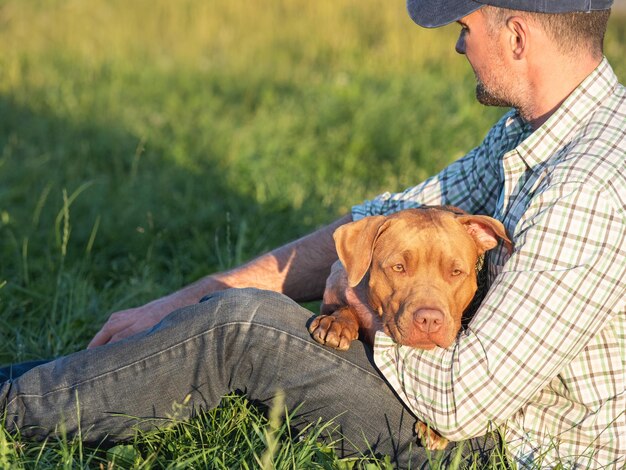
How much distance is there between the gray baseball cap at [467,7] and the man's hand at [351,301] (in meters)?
0.99

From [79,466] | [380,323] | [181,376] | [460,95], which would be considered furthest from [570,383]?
[460,95]

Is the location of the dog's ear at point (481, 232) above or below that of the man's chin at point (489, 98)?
below

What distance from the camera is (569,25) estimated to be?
10.0 feet

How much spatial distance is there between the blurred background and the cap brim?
6.91 ft

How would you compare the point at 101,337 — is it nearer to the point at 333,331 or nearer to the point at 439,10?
the point at 333,331

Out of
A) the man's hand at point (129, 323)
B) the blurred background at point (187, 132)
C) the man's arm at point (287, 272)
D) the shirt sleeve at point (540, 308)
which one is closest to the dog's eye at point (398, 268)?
the shirt sleeve at point (540, 308)

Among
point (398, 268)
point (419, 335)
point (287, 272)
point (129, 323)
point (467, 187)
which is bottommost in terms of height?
point (129, 323)

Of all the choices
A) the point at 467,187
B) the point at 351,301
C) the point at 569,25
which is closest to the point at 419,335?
the point at 351,301

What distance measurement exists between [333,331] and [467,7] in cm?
119

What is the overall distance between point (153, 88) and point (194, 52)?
1.32 metres

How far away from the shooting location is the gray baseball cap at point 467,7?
3.02 meters

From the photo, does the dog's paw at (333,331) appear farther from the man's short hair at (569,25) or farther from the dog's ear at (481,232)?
the man's short hair at (569,25)

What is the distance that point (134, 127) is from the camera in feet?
24.0

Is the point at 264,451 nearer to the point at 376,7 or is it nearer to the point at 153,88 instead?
the point at 153,88
